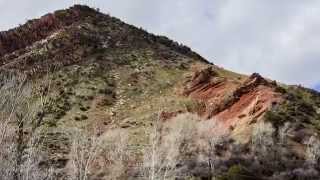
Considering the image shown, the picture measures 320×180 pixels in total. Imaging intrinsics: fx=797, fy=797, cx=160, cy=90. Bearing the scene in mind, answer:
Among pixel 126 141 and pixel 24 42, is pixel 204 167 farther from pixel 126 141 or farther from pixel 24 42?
pixel 24 42

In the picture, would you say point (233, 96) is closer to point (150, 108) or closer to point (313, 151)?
point (150, 108)

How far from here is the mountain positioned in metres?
72.0

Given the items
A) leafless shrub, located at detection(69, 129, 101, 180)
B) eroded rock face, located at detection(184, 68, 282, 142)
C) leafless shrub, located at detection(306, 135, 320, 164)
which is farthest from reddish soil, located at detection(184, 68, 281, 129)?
leafless shrub, located at detection(69, 129, 101, 180)

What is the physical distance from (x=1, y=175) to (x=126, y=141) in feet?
137

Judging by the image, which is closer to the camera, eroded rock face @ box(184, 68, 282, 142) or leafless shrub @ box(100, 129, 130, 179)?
leafless shrub @ box(100, 129, 130, 179)

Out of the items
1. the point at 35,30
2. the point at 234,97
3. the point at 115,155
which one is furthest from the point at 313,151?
the point at 35,30

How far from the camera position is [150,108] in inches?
3460

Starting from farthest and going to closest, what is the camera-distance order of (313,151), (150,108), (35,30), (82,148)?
(35,30) < (150,108) < (313,151) < (82,148)

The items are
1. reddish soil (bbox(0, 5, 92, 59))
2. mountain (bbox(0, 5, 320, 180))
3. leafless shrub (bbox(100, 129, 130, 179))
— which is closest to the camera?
leafless shrub (bbox(100, 129, 130, 179))

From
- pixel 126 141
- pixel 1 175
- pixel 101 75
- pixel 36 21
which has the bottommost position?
pixel 1 175

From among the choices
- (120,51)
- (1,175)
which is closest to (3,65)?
(120,51)

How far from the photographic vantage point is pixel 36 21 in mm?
111875

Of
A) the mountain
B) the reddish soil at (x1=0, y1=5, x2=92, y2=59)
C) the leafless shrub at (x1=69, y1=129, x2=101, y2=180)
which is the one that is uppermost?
the reddish soil at (x1=0, y1=5, x2=92, y2=59)

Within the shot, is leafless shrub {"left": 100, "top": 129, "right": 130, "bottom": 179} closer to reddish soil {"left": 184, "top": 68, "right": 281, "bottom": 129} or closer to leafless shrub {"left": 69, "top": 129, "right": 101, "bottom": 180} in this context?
leafless shrub {"left": 69, "top": 129, "right": 101, "bottom": 180}
